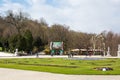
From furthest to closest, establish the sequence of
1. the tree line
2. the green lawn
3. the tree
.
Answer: the tree line
the tree
the green lawn

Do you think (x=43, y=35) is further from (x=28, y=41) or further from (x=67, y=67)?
(x=67, y=67)

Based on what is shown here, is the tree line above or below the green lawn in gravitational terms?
above

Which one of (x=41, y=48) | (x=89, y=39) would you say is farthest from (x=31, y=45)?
(x=89, y=39)

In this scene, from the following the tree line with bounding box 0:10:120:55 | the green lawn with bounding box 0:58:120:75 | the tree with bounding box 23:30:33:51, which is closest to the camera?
the green lawn with bounding box 0:58:120:75

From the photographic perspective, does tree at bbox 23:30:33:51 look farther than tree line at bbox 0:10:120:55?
No

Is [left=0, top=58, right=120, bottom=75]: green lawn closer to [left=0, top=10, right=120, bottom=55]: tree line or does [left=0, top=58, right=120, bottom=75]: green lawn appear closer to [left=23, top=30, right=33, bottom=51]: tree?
[left=23, top=30, right=33, bottom=51]: tree

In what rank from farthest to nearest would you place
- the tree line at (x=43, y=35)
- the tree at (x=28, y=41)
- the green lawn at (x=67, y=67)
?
the tree line at (x=43, y=35), the tree at (x=28, y=41), the green lawn at (x=67, y=67)

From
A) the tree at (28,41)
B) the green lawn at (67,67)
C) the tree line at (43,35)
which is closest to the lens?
the green lawn at (67,67)

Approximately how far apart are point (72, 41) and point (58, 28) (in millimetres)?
6706

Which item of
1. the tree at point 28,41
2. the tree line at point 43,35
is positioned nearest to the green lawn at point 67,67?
the tree at point 28,41

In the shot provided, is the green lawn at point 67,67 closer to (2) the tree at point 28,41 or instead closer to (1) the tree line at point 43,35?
(2) the tree at point 28,41

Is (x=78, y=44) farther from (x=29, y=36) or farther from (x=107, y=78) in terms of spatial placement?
(x=107, y=78)

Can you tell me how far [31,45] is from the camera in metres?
89.0

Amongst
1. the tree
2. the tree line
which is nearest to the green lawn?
the tree
